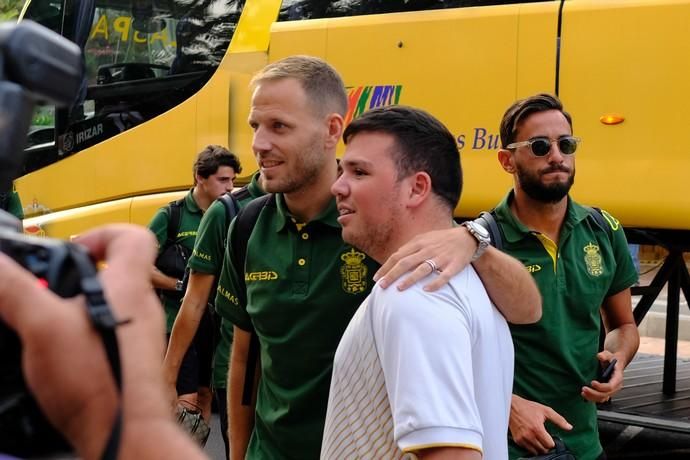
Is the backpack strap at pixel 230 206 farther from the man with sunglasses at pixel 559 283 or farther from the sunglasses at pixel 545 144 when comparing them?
the sunglasses at pixel 545 144

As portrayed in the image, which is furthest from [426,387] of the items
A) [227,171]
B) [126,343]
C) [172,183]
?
[172,183]

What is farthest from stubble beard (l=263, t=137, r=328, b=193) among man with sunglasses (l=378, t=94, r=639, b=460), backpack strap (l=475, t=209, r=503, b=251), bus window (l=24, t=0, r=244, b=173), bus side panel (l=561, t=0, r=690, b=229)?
bus window (l=24, t=0, r=244, b=173)

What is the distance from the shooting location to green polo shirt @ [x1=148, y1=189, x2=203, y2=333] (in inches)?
262

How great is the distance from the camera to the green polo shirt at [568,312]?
3729 mm

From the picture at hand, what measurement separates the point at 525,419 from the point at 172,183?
5186mm

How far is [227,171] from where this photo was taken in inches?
265

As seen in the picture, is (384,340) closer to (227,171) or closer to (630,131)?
(630,131)

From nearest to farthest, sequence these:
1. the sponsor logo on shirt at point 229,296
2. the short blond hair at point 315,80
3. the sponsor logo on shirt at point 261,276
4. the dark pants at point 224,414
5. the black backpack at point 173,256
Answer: the sponsor logo on shirt at point 261,276, the short blond hair at point 315,80, the sponsor logo on shirt at point 229,296, the dark pants at point 224,414, the black backpack at point 173,256

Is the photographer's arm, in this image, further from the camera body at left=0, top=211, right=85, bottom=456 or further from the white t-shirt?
the camera body at left=0, top=211, right=85, bottom=456

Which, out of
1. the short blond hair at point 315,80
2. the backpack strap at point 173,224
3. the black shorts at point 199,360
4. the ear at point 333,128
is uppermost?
the short blond hair at point 315,80

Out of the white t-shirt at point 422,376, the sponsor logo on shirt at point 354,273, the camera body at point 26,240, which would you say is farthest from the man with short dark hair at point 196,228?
the camera body at point 26,240

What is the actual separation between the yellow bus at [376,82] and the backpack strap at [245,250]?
2.55m

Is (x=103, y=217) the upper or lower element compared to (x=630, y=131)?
lower

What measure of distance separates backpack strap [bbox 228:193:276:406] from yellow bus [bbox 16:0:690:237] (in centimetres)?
255
